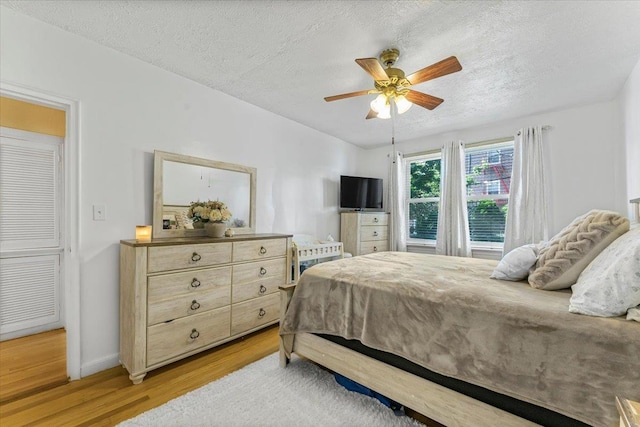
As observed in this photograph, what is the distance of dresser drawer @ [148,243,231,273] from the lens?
202 cm

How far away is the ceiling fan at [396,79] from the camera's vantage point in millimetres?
1772

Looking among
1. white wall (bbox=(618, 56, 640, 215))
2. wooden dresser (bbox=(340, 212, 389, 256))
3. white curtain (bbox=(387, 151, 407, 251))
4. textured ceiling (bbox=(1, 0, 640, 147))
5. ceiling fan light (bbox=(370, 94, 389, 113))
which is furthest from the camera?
white curtain (bbox=(387, 151, 407, 251))

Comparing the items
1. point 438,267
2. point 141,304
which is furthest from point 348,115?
point 141,304

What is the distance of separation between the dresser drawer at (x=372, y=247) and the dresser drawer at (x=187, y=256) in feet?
7.76

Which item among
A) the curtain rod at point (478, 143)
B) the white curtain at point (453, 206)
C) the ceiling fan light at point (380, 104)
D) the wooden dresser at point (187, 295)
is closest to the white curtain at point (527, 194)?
the curtain rod at point (478, 143)

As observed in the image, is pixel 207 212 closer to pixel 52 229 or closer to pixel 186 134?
pixel 186 134

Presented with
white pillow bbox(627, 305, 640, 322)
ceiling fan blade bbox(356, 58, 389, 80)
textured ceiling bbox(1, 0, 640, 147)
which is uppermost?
textured ceiling bbox(1, 0, 640, 147)

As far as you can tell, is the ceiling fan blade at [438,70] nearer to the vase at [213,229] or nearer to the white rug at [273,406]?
the vase at [213,229]

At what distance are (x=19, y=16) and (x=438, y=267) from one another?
3.33m

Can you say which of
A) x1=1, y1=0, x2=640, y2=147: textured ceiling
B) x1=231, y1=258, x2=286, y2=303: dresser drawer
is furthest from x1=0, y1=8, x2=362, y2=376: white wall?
x1=231, y1=258, x2=286, y2=303: dresser drawer

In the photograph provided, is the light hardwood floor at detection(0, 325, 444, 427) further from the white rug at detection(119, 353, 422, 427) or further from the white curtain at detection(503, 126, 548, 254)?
the white curtain at detection(503, 126, 548, 254)

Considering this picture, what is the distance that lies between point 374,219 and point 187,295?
3.01 metres

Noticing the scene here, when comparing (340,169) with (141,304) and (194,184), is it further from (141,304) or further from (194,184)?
(141,304)

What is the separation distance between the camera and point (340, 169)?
4594 millimetres
